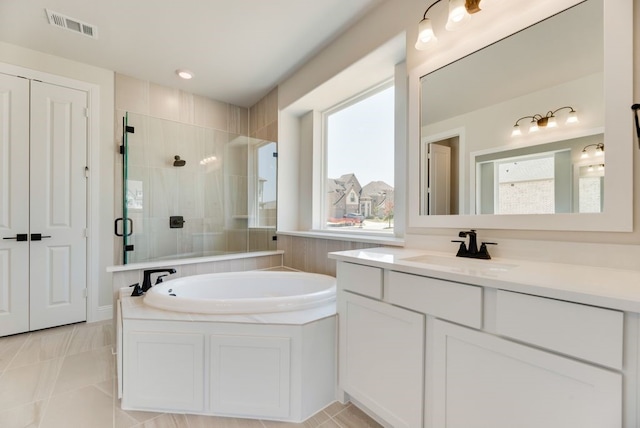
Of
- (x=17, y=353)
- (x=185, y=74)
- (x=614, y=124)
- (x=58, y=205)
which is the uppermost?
(x=185, y=74)

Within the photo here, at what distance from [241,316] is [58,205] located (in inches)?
92.7

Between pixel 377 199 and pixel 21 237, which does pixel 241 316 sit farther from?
pixel 21 237

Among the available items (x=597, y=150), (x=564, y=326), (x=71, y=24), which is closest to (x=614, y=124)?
(x=597, y=150)

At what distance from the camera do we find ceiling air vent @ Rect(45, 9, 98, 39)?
1.97 metres

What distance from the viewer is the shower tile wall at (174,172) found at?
2574 millimetres

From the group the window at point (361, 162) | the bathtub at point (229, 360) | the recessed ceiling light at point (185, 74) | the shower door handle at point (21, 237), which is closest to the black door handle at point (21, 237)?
the shower door handle at point (21, 237)

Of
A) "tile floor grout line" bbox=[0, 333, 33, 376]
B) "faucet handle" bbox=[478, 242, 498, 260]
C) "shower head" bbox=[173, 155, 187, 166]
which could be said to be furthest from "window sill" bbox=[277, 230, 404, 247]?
"tile floor grout line" bbox=[0, 333, 33, 376]

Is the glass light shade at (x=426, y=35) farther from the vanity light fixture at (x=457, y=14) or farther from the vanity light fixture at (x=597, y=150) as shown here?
the vanity light fixture at (x=597, y=150)

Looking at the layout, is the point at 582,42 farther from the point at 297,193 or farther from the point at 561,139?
the point at 297,193

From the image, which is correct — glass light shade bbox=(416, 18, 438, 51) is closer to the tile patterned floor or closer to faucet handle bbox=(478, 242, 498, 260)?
faucet handle bbox=(478, 242, 498, 260)

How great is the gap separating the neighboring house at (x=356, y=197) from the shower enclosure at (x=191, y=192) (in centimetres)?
70

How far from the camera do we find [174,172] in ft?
9.12

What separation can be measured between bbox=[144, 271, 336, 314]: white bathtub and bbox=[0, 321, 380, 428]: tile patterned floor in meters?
0.53

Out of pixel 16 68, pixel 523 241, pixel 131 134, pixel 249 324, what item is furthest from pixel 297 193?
pixel 16 68
